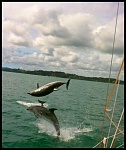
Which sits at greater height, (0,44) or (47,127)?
(0,44)

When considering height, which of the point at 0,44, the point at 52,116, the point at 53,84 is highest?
the point at 0,44

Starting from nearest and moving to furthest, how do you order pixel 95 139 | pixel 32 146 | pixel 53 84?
pixel 53 84 → pixel 32 146 → pixel 95 139

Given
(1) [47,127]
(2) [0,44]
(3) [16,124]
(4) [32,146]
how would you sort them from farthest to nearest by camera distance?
(3) [16,124], (1) [47,127], (4) [32,146], (2) [0,44]

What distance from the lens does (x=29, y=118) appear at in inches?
1038

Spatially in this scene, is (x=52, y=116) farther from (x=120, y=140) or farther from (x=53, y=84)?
(x=120, y=140)

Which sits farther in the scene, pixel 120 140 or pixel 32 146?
pixel 120 140

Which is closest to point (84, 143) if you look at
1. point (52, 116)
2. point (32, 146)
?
point (32, 146)

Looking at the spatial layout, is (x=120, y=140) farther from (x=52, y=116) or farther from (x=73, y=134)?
(x=52, y=116)

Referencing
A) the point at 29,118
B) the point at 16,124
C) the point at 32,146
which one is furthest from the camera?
the point at 29,118

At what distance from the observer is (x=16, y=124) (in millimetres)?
23281

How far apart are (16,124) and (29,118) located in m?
3.19

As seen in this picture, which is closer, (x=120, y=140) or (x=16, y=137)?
(x=16, y=137)

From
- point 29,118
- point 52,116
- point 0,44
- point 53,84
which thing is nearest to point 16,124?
point 29,118

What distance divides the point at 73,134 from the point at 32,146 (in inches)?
179
